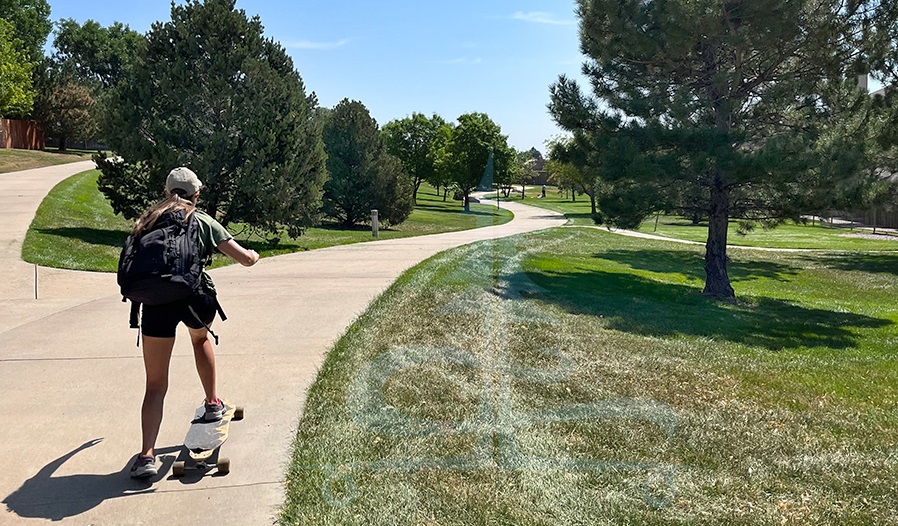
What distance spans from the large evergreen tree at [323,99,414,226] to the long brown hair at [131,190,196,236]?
24.1 m

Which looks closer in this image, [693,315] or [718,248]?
[693,315]

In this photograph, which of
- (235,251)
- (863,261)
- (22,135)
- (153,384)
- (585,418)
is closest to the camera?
(153,384)

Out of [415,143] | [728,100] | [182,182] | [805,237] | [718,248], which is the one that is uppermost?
[415,143]

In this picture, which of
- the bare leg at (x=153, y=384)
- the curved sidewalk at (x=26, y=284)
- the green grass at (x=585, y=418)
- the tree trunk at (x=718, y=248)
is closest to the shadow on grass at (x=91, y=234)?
the curved sidewalk at (x=26, y=284)

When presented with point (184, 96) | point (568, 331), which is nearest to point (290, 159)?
point (184, 96)

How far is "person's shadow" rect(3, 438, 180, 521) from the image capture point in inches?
135

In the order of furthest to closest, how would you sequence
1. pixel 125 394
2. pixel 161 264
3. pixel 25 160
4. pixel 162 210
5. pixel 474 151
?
1. pixel 474 151
2. pixel 25 160
3. pixel 125 394
4. pixel 162 210
5. pixel 161 264

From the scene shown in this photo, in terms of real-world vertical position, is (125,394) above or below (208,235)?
below

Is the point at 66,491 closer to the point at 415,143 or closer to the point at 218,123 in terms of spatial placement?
the point at 218,123

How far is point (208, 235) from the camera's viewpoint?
12.8ft

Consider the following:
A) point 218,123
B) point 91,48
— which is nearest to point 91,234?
point 218,123

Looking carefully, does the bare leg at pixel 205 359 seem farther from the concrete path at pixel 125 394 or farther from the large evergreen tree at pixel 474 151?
the large evergreen tree at pixel 474 151

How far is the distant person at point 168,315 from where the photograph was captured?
3.69 meters

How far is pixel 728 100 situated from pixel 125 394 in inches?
441
